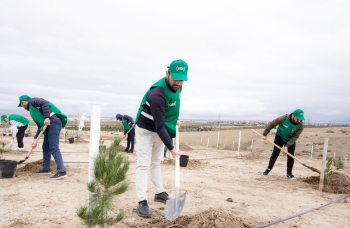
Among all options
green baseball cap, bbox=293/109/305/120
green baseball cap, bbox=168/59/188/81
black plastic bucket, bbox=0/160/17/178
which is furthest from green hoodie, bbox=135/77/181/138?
green baseball cap, bbox=293/109/305/120

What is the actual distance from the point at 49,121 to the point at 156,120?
9.40 ft

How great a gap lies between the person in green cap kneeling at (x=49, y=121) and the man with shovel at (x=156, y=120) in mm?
2347

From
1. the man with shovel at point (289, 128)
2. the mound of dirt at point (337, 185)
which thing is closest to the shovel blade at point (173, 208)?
the mound of dirt at point (337, 185)

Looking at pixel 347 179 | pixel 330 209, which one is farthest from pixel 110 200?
pixel 347 179

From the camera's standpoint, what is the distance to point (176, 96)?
3467mm

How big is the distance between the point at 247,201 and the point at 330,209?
4.08 feet

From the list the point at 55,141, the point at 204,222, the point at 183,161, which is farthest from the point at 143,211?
the point at 183,161

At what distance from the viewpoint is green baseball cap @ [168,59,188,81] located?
10.3ft

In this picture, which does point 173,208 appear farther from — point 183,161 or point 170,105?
point 183,161

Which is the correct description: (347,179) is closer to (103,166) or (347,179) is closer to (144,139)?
(144,139)

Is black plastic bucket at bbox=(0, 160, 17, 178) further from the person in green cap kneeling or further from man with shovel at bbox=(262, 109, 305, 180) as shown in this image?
man with shovel at bbox=(262, 109, 305, 180)

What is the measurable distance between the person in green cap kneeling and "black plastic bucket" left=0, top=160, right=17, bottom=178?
560 millimetres

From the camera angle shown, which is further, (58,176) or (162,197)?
(58,176)

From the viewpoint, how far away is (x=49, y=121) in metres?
5.15
